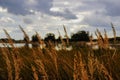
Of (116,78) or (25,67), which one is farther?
(25,67)

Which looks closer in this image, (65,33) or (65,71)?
(65,71)

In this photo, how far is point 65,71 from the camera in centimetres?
504

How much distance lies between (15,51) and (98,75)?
4.69 feet

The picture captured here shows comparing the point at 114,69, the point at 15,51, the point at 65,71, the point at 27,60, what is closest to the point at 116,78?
→ the point at 114,69

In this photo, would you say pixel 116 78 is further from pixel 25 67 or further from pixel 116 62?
pixel 25 67

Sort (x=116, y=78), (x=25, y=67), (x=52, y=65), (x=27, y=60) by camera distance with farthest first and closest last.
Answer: (x=27, y=60) → (x=25, y=67) → (x=52, y=65) → (x=116, y=78)

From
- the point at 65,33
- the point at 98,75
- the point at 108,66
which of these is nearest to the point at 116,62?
the point at 108,66

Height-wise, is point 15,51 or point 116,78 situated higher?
point 15,51

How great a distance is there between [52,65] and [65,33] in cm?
91

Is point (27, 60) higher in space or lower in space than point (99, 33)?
A: lower

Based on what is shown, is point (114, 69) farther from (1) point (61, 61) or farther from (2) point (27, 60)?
(2) point (27, 60)

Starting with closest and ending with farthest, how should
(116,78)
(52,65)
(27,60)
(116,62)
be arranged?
1. (116,78)
2. (116,62)
3. (52,65)
4. (27,60)

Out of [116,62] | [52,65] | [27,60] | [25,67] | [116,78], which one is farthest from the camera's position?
[27,60]

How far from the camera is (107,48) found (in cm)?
539
